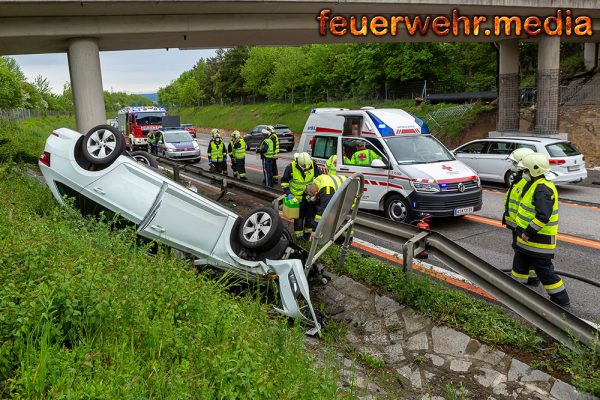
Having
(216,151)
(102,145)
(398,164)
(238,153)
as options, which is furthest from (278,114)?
(102,145)

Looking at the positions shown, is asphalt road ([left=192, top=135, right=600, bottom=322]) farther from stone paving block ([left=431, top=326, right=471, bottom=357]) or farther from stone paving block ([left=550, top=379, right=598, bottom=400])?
stone paving block ([left=431, top=326, right=471, bottom=357])

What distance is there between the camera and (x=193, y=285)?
14.2 feet

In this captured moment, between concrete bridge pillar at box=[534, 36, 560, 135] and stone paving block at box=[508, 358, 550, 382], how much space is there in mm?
17603

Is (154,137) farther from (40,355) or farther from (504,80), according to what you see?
(40,355)

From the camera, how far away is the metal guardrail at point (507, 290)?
4258 mm

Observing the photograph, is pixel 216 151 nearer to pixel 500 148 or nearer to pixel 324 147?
pixel 324 147

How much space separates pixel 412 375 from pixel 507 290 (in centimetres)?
122

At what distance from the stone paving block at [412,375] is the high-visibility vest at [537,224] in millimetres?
2117

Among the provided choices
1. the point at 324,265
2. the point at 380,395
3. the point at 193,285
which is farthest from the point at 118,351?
the point at 324,265

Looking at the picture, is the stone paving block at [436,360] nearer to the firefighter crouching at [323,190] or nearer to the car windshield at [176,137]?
the firefighter crouching at [323,190]

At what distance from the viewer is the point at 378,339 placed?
17.1 ft

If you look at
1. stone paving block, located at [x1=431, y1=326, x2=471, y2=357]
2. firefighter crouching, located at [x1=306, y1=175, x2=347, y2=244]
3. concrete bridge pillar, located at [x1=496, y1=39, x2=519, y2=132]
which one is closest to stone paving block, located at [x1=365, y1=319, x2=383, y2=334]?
stone paving block, located at [x1=431, y1=326, x2=471, y2=357]

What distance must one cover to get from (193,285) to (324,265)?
2.80 metres

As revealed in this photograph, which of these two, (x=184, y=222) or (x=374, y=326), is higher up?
(x=184, y=222)
